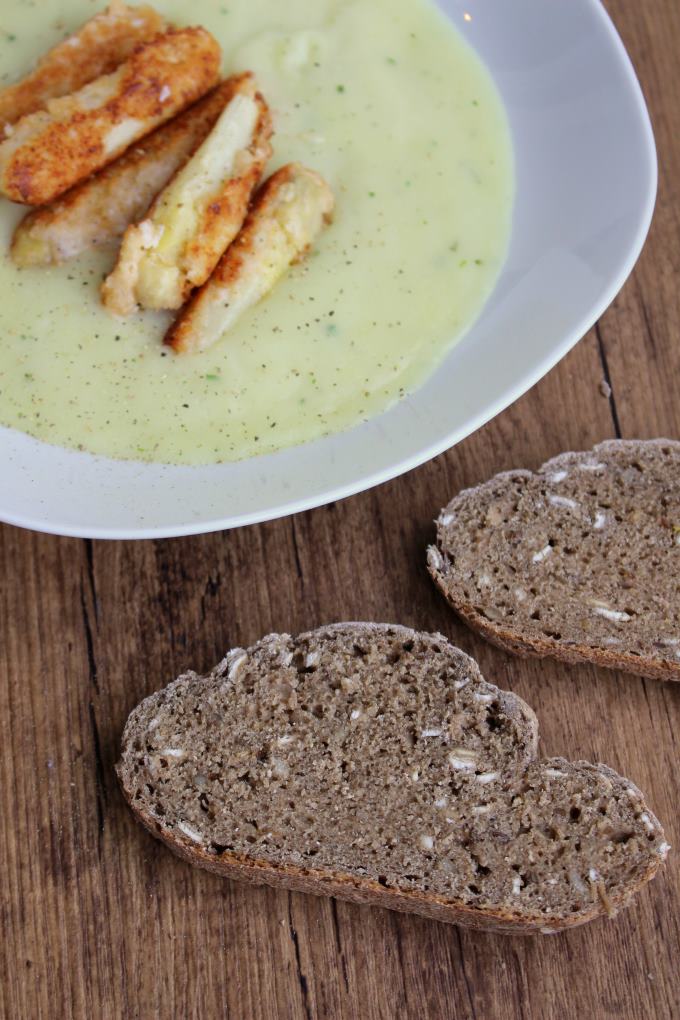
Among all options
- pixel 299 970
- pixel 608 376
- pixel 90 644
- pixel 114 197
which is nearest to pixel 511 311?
pixel 608 376

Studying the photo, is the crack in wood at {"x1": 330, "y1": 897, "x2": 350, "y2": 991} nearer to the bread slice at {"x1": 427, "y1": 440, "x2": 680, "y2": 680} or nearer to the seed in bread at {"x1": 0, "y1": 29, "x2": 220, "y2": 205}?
the bread slice at {"x1": 427, "y1": 440, "x2": 680, "y2": 680}

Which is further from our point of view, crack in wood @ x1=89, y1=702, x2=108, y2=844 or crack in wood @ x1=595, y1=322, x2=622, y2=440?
crack in wood @ x1=595, y1=322, x2=622, y2=440

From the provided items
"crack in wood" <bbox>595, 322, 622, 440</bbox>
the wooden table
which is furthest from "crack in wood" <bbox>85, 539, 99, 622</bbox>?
"crack in wood" <bbox>595, 322, 622, 440</bbox>

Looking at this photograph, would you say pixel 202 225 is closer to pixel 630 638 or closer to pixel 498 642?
pixel 498 642

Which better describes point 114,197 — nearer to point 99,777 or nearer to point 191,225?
point 191,225

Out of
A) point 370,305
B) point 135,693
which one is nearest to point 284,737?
point 135,693

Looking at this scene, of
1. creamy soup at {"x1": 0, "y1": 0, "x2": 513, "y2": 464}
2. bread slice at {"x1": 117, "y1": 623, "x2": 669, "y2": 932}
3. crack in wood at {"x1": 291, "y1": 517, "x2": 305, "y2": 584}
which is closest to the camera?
bread slice at {"x1": 117, "y1": 623, "x2": 669, "y2": 932}

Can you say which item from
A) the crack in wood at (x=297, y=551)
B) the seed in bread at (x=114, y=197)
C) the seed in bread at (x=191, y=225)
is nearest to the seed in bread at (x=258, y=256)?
the seed in bread at (x=191, y=225)
